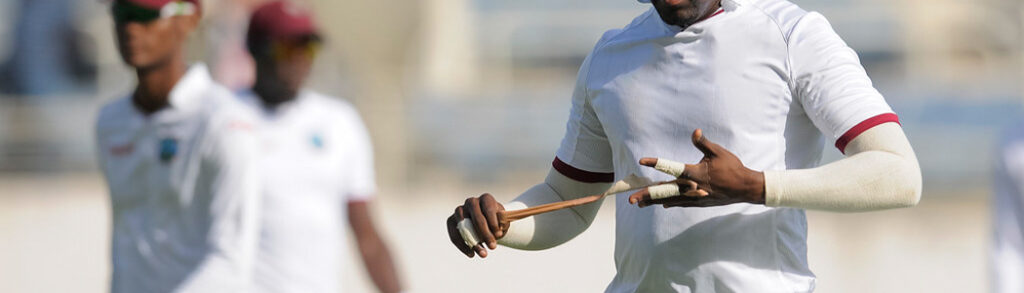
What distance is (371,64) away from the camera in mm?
18562

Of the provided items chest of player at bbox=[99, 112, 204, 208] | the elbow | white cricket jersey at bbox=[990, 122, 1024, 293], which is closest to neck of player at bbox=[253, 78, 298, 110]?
chest of player at bbox=[99, 112, 204, 208]

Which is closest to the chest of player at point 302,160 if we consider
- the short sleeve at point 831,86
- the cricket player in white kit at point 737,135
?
the cricket player in white kit at point 737,135

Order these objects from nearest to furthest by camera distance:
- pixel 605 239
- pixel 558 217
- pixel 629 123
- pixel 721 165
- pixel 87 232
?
1. pixel 721 165
2. pixel 629 123
3. pixel 558 217
4. pixel 605 239
5. pixel 87 232

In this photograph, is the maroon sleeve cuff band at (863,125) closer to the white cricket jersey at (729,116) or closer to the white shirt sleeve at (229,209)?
the white cricket jersey at (729,116)

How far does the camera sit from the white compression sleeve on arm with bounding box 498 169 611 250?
3.21 m

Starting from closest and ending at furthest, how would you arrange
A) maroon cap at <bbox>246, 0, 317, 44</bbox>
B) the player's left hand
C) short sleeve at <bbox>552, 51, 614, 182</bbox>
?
the player's left hand
short sleeve at <bbox>552, 51, 614, 182</bbox>
maroon cap at <bbox>246, 0, 317, 44</bbox>

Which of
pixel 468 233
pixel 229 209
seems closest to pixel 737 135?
pixel 468 233

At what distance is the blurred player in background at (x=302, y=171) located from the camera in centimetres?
537

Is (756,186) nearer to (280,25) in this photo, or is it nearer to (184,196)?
(184,196)

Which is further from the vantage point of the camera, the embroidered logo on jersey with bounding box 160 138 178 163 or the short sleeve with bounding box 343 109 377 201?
the short sleeve with bounding box 343 109 377 201

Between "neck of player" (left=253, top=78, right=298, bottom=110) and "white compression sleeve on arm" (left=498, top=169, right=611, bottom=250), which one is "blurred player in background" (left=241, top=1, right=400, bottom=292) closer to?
"neck of player" (left=253, top=78, right=298, bottom=110)

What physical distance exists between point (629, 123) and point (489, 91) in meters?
13.9

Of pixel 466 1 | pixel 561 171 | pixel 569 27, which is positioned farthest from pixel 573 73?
pixel 561 171

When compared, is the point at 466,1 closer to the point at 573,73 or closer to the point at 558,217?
the point at 573,73
